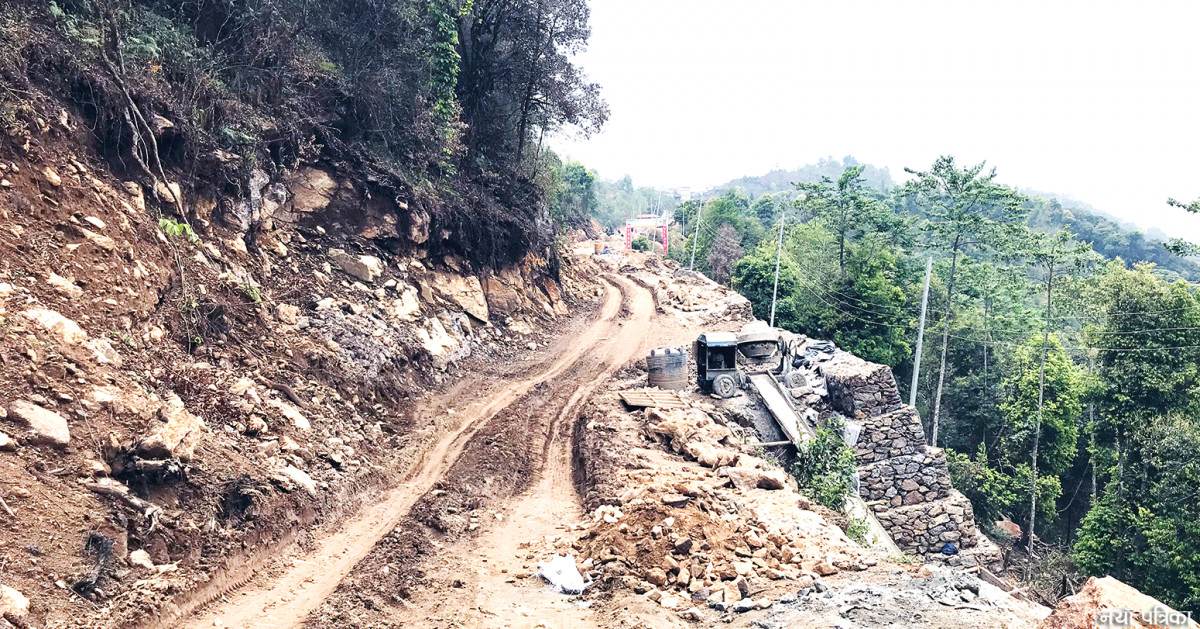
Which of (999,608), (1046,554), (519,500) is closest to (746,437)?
(519,500)

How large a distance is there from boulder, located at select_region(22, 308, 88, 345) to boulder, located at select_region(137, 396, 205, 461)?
1.42 meters

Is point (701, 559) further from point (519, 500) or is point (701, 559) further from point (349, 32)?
point (349, 32)

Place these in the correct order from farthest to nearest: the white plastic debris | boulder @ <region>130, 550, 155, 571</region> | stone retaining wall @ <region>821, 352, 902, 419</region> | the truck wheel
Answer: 1. stone retaining wall @ <region>821, 352, 902, 419</region>
2. the truck wheel
3. the white plastic debris
4. boulder @ <region>130, 550, 155, 571</region>

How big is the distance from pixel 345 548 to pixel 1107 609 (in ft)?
29.1

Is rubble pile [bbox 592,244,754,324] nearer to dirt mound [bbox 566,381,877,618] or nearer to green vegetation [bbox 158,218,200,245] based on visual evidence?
dirt mound [bbox 566,381,877,618]

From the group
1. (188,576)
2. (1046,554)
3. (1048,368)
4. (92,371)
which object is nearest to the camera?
(188,576)

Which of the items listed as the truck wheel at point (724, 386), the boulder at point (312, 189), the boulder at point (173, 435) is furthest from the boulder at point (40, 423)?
the truck wheel at point (724, 386)

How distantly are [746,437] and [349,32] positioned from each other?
54.6 feet

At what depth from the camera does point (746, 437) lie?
655 inches

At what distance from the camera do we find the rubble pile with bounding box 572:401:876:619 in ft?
27.4

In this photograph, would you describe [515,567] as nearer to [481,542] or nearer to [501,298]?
[481,542]

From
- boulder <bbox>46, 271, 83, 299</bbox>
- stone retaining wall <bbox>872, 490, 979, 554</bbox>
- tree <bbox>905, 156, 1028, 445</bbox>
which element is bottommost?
stone retaining wall <bbox>872, 490, 979, 554</bbox>

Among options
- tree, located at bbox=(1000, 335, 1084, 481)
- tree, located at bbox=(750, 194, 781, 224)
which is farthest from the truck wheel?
tree, located at bbox=(750, 194, 781, 224)

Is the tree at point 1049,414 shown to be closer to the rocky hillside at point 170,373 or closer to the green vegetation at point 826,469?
the green vegetation at point 826,469
